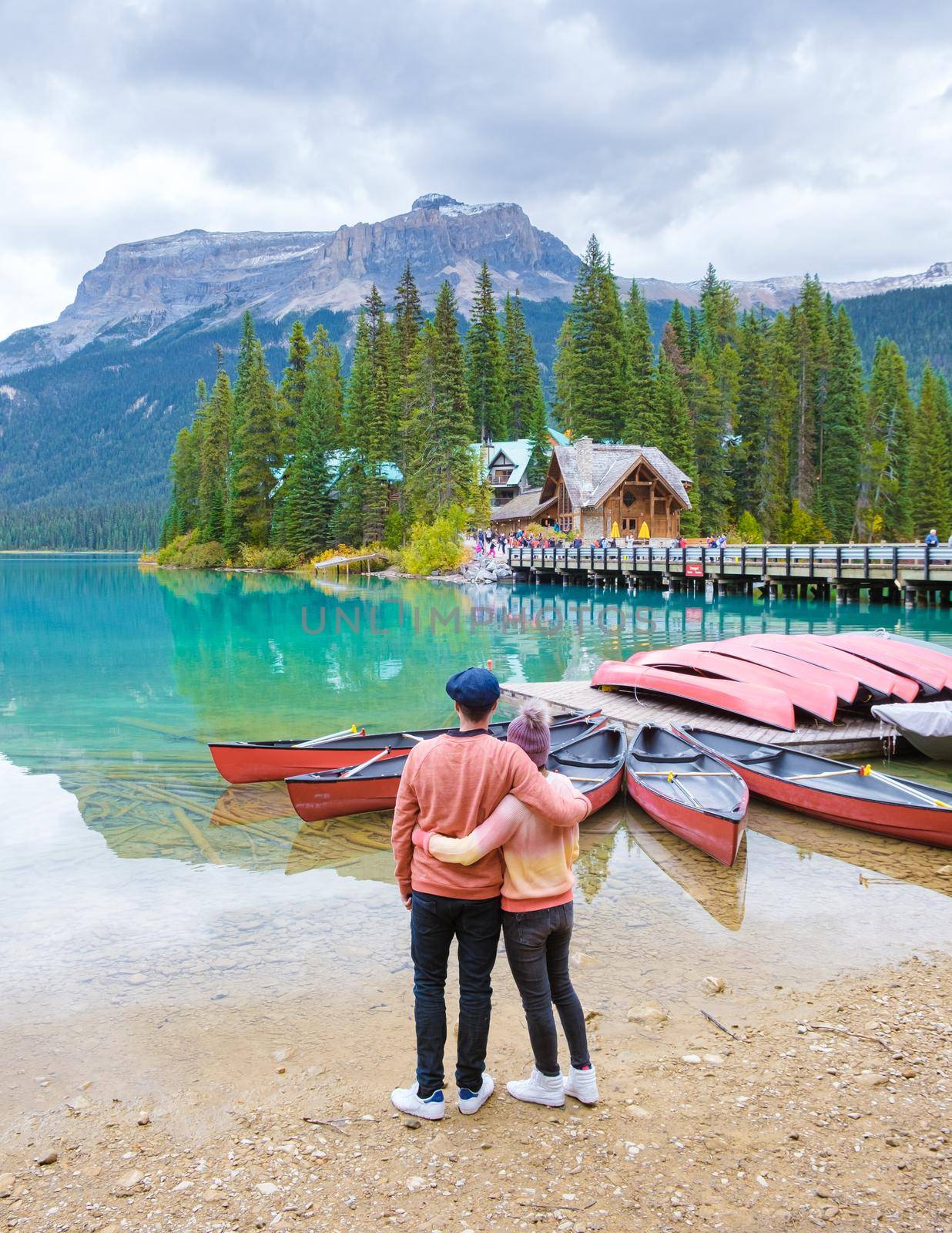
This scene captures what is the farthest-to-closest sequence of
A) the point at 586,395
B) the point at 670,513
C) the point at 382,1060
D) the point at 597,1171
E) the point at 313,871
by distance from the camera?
the point at 586,395, the point at 670,513, the point at 313,871, the point at 382,1060, the point at 597,1171

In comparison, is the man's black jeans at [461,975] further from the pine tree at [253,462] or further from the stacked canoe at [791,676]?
the pine tree at [253,462]

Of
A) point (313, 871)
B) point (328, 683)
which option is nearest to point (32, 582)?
point (328, 683)

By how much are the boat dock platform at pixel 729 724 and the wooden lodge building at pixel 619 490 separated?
48.3 metres

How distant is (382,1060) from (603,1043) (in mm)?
1358

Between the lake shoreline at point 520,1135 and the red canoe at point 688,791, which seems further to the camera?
the red canoe at point 688,791

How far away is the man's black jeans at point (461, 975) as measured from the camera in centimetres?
418

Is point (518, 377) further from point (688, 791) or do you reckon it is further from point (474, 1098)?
point (474, 1098)

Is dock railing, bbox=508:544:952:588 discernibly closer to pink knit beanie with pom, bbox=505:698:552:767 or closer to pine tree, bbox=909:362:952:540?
pine tree, bbox=909:362:952:540

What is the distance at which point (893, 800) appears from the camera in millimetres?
9367

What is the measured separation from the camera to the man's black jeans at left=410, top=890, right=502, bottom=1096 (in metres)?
4.18

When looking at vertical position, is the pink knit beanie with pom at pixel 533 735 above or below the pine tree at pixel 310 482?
below

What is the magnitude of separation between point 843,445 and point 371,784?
241 ft

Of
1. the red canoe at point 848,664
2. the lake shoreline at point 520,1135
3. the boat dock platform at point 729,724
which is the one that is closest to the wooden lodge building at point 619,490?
the red canoe at point 848,664

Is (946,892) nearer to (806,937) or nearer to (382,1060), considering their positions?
(806,937)
